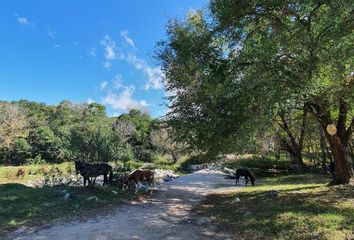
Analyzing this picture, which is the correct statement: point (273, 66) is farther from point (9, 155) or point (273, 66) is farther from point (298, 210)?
point (9, 155)

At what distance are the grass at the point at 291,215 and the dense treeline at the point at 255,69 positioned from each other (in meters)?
2.40

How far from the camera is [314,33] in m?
10.2

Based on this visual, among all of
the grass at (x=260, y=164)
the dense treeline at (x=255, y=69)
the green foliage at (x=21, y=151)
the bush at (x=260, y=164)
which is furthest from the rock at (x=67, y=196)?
the green foliage at (x=21, y=151)

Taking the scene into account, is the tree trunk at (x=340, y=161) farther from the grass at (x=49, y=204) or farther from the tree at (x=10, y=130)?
the tree at (x=10, y=130)

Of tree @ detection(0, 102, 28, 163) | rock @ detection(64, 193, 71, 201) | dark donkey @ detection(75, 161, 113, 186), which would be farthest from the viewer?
tree @ detection(0, 102, 28, 163)

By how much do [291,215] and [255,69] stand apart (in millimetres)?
4623

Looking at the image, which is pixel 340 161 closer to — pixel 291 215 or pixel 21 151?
pixel 291 215

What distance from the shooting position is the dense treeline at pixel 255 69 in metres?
10.4

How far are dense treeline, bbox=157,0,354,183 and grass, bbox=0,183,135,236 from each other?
4244mm

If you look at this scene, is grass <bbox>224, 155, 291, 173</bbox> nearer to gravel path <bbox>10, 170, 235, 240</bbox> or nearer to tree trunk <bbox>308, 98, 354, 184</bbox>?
tree trunk <bbox>308, 98, 354, 184</bbox>

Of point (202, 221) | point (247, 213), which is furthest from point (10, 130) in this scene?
point (247, 213)

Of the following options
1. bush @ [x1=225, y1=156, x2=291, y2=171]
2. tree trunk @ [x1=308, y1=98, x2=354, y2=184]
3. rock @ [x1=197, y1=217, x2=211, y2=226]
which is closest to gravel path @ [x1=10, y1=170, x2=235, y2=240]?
rock @ [x1=197, y1=217, x2=211, y2=226]

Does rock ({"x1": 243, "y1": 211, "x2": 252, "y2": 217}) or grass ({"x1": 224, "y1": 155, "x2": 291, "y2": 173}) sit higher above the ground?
grass ({"x1": 224, "y1": 155, "x2": 291, "y2": 173})

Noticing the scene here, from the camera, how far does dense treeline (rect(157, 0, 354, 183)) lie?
10406 millimetres
